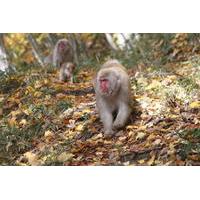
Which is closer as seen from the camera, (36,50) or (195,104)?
(195,104)

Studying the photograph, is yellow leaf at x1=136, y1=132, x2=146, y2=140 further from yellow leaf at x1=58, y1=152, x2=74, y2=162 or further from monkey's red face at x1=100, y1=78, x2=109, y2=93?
yellow leaf at x1=58, y1=152, x2=74, y2=162

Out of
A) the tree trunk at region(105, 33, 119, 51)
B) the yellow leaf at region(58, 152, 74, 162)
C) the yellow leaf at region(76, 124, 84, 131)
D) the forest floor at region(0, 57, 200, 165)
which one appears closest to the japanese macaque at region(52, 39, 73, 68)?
the tree trunk at region(105, 33, 119, 51)

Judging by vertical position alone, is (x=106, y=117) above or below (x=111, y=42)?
below

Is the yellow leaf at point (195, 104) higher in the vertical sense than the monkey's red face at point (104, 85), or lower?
lower

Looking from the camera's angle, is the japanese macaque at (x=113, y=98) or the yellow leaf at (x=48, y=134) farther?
the yellow leaf at (x=48, y=134)

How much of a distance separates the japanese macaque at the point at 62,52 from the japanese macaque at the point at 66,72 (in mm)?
579

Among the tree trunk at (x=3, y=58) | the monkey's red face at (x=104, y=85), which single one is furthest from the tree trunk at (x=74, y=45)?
the monkey's red face at (x=104, y=85)

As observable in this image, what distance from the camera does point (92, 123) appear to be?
25.3ft

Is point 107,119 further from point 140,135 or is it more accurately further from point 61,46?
point 61,46

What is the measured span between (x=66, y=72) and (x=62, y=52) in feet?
3.58

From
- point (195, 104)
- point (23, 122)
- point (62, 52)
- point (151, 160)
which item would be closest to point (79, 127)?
point (23, 122)

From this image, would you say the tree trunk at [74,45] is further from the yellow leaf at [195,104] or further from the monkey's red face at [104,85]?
the yellow leaf at [195,104]

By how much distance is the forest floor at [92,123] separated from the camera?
713 cm
